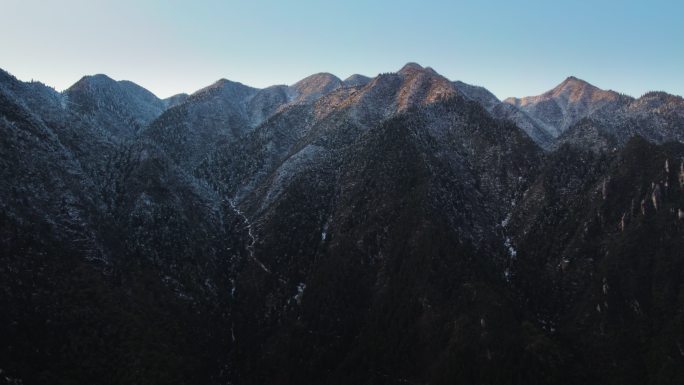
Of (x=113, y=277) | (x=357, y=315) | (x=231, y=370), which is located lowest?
(x=231, y=370)

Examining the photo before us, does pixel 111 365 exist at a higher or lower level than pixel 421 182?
lower

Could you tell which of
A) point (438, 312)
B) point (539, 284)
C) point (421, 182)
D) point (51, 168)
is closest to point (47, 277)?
point (51, 168)

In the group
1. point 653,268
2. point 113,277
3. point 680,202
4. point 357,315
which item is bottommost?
point 357,315

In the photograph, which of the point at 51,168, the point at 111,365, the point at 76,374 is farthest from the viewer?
the point at 51,168

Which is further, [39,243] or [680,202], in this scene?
[680,202]

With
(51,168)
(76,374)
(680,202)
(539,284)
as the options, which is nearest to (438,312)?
(539,284)

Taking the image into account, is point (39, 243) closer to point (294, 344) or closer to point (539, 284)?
point (294, 344)

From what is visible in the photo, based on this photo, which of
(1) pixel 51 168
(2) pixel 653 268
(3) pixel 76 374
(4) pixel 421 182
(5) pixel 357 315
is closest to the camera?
(3) pixel 76 374

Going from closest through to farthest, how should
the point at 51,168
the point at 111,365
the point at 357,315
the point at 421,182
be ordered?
the point at 111,365 → the point at 357,315 → the point at 51,168 → the point at 421,182

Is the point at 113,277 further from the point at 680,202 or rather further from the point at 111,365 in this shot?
the point at 680,202
